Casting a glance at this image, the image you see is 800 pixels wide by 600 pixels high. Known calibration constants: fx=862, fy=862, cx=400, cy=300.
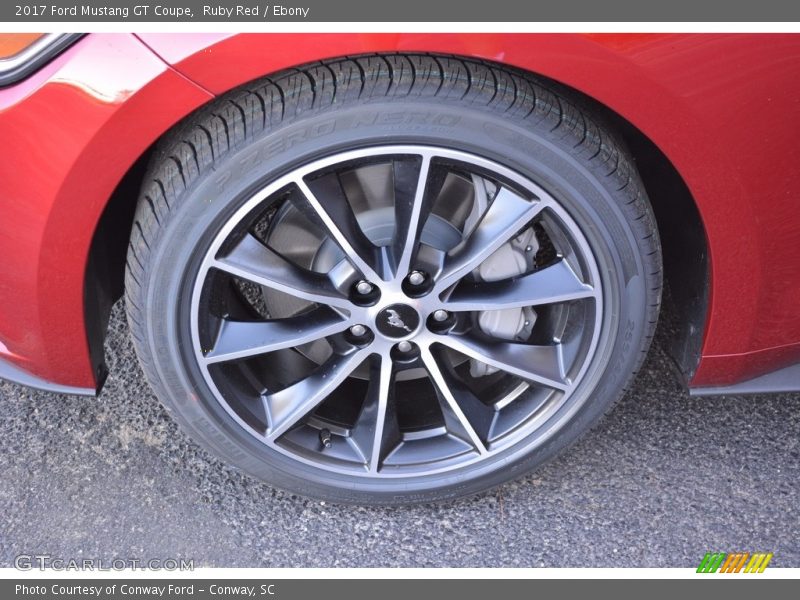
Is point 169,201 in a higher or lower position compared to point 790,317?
higher

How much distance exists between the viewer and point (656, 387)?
7.37 ft

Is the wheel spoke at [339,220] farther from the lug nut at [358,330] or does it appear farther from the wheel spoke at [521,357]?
the wheel spoke at [521,357]

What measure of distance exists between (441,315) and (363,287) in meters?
0.18

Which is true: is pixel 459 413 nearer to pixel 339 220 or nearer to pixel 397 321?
pixel 397 321

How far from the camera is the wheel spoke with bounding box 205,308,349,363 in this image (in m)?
1.73

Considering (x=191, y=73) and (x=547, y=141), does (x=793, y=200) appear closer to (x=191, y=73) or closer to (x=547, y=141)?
(x=547, y=141)

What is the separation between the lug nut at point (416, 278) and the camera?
171cm

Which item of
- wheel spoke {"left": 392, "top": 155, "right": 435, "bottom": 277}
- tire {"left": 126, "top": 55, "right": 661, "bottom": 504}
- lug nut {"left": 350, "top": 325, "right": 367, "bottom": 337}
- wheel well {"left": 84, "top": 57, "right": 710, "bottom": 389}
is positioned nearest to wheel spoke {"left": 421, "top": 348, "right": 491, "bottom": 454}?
tire {"left": 126, "top": 55, "right": 661, "bottom": 504}

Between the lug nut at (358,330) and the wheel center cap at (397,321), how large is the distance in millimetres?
41

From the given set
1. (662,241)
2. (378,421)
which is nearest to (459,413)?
(378,421)

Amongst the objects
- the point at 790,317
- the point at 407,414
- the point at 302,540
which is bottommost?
the point at 302,540

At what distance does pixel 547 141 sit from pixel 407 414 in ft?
2.54

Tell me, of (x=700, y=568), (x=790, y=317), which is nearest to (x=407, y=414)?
(x=700, y=568)

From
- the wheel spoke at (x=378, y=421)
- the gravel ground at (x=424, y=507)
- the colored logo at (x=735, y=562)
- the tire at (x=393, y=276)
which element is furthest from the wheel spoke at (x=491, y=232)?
the colored logo at (x=735, y=562)
